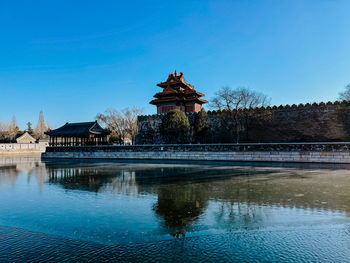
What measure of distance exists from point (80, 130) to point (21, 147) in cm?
2658

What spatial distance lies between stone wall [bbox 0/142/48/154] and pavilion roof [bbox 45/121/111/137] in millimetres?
20508

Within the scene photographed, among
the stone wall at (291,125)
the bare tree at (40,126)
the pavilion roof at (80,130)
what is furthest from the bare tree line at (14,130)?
the stone wall at (291,125)

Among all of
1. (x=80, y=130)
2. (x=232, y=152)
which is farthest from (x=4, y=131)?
(x=232, y=152)

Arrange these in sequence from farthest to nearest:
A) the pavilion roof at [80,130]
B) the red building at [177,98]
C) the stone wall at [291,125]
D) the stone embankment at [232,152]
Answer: the red building at [177,98]
the pavilion roof at [80,130]
the stone wall at [291,125]
the stone embankment at [232,152]

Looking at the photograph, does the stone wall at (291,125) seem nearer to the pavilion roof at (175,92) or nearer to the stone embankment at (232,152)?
the pavilion roof at (175,92)

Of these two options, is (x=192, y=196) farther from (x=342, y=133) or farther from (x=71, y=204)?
(x=342, y=133)

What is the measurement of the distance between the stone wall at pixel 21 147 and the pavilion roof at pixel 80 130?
67.3ft

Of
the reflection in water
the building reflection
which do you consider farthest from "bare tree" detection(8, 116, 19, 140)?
the reflection in water

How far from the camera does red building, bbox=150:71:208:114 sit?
3022 centimetres

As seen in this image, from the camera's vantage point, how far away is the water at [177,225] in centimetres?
334

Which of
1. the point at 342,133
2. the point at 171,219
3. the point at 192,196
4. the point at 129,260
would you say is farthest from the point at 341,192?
the point at 342,133

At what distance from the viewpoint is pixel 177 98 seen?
29719 mm

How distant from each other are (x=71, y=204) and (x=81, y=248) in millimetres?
2823

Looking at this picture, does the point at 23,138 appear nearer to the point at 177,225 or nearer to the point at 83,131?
the point at 83,131
